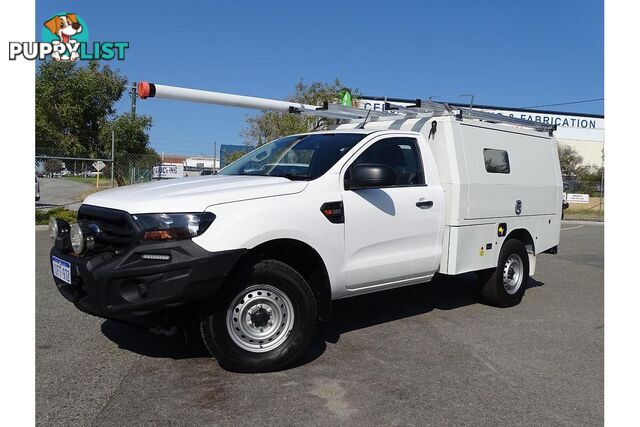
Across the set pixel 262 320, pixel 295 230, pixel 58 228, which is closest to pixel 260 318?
pixel 262 320

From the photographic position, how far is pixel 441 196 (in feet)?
18.1

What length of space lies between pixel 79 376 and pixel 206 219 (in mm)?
1547

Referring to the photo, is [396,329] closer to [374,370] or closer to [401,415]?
[374,370]

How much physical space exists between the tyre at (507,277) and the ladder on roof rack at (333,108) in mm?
1632

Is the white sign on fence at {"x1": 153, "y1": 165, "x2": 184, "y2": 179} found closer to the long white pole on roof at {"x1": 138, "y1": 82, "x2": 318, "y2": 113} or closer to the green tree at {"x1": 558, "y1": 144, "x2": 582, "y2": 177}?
the long white pole on roof at {"x1": 138, "y1": 82, "x2": 318, "y2": 113}

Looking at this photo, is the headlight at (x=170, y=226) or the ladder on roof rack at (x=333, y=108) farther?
the ladder on roof rack at (x=333, y=108)

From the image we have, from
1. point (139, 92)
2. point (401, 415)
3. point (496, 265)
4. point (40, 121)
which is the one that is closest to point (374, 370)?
point (401, 415)

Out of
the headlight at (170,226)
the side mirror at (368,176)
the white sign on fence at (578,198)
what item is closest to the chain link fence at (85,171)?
the side mirror at (368,176)

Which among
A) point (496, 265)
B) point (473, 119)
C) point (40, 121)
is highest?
point (40, 121)

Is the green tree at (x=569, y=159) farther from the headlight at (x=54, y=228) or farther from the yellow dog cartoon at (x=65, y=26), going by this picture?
the headlight at (x=54, y=228)

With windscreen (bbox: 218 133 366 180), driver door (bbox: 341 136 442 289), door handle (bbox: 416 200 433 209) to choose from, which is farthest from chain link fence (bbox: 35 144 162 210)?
door handle (bbox: 416 200 433 209)

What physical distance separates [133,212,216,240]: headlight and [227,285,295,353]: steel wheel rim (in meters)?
0.64

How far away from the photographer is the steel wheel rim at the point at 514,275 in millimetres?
6695

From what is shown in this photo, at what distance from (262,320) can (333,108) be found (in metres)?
2.96
